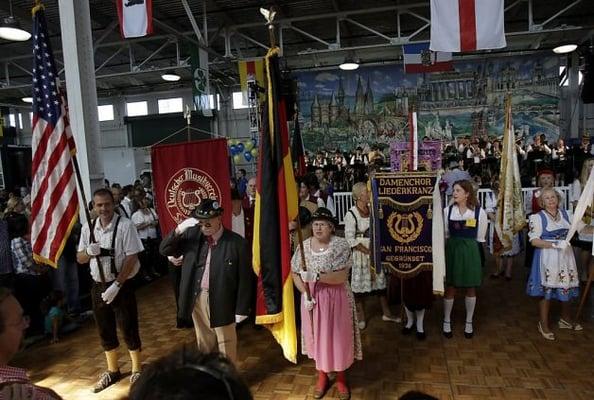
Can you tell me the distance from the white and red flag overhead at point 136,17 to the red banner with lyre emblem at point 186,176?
316cm

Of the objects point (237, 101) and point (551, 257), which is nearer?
point (551, 257)

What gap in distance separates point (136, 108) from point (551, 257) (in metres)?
18.6

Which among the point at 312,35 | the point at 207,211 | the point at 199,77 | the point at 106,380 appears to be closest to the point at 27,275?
the point at 106,380

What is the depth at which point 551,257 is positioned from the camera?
4059 mm

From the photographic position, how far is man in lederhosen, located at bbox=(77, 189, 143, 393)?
3.46 meters

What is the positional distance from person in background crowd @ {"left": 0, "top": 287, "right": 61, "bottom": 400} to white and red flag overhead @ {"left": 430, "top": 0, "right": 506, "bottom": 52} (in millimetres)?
5818

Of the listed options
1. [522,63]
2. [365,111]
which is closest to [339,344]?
[365,111]

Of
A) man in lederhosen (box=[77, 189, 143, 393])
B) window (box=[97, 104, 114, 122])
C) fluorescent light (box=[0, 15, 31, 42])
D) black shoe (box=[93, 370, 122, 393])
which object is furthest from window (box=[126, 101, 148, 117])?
black shoe (box=[93, 370, 122, 393])

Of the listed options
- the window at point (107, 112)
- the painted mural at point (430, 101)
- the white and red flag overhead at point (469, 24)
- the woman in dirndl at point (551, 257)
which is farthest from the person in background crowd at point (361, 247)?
the window at point (107, 112)

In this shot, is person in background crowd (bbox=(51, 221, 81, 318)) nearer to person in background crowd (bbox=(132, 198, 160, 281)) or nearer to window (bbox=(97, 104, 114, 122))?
person in background crowd (bbox=(132, 198, 160, 281))

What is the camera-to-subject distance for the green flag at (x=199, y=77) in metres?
9.06

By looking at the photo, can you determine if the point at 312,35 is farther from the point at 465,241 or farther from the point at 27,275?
the point at 27,275

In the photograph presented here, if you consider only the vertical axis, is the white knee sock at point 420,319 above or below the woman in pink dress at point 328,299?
below

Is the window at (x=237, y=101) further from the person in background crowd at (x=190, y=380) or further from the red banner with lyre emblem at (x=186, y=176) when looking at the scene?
the person in background crowd at (x=190, y=380)
